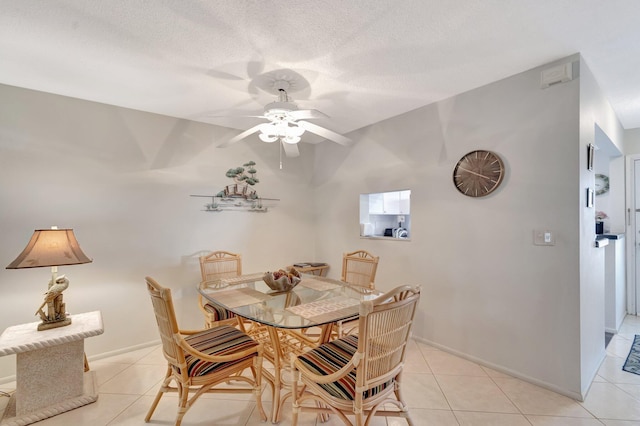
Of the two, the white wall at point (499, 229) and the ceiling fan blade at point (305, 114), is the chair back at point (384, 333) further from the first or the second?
the white wall at point (499, 229)

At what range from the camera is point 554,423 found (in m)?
1.82

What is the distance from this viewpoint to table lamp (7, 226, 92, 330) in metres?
1.99

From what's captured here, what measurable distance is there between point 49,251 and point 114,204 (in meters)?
0.90

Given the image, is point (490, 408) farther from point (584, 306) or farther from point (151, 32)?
point (151, 32)

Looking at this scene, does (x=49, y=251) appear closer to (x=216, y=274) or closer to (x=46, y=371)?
(x=46, y=371)

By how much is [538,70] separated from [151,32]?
110 inches

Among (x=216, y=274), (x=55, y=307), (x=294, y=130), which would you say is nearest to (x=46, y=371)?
(x=55, y=307)

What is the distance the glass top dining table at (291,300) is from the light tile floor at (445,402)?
731 mm

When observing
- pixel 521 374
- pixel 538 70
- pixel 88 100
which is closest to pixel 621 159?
pixel 538 70

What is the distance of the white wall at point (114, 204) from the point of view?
2457 mm

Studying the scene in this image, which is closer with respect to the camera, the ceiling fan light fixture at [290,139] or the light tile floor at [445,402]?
the light tile floor at [445,402]

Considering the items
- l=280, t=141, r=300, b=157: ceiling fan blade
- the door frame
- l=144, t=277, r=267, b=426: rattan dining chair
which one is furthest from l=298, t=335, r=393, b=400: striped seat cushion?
→ the door frame

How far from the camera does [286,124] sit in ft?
7.24

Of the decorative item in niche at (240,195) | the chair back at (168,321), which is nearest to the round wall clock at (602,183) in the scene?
the decorative item in niche at (240,195)
